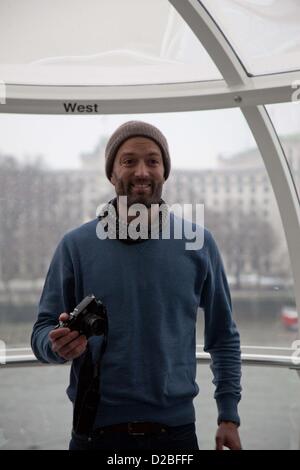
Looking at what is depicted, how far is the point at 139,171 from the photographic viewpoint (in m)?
3.07

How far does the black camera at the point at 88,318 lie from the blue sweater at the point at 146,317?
0.14m

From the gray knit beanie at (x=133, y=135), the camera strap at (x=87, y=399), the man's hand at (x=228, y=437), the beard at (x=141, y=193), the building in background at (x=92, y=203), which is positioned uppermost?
the building in background at (x=92, y=203)

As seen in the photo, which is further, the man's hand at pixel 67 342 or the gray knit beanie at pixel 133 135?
the gray knit beanie at pixel 133 135

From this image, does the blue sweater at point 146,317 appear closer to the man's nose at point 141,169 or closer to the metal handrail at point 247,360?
the man's nose at point 141,169

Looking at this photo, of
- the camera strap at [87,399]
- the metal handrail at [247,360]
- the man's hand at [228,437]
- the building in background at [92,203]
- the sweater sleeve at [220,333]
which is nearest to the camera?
the camera strap at [87,399]

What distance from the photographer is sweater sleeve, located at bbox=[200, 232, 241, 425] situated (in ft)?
10.4

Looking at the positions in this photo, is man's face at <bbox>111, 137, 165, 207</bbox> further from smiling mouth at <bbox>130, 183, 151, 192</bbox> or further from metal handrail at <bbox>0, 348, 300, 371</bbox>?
metal handrail at <bbox>0, 348, 300, 371</bbox>

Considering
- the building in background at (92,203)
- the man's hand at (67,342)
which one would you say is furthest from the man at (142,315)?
the building in background at (92,203)

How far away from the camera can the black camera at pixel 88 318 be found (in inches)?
107

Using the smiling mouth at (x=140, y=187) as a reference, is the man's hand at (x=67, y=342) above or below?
below

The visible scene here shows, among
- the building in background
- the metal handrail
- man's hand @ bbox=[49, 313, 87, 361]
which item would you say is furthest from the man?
the building in background

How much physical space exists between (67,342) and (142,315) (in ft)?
1.37

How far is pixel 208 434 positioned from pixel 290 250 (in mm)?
2201
